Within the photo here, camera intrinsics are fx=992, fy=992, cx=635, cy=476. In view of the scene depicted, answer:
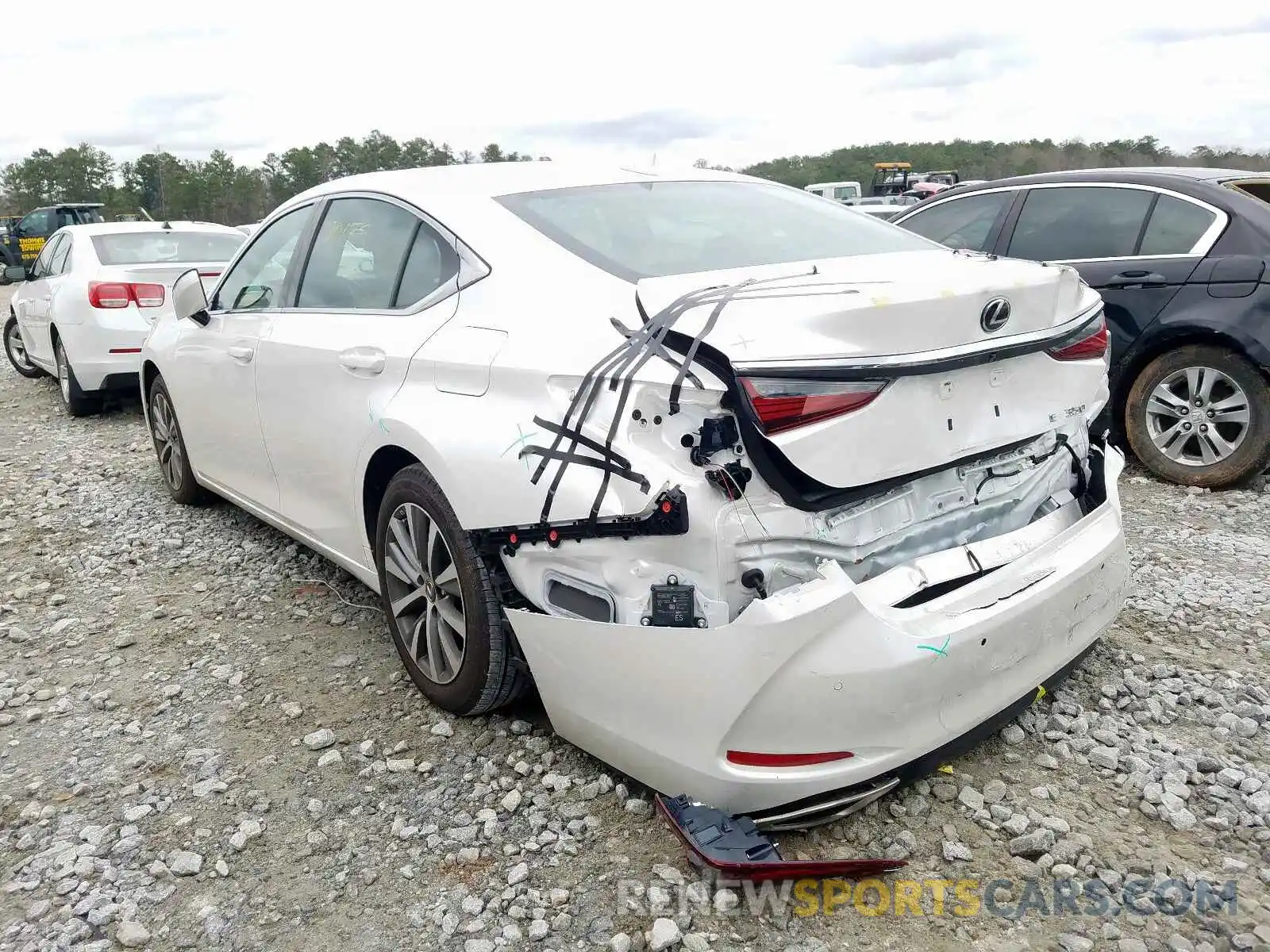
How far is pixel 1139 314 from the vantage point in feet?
16.9

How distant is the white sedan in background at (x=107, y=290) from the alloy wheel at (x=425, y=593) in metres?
4.88

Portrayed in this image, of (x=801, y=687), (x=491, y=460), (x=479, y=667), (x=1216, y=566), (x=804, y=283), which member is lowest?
(x=1216, y=566)

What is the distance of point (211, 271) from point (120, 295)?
0.68 m

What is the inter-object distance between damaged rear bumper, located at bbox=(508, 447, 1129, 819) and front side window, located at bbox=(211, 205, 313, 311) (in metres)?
2.12

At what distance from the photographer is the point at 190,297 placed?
4.24 m

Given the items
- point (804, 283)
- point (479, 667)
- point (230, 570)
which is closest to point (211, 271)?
point (230, 570)

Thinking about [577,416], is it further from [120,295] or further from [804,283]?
[120,295]

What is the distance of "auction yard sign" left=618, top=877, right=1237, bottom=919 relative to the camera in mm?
2152

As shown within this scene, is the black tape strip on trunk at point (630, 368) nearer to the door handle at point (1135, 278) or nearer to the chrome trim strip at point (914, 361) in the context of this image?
the chrome trim strip at point (914, 361)

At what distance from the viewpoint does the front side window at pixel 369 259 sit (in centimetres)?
305

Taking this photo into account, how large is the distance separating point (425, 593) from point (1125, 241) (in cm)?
432

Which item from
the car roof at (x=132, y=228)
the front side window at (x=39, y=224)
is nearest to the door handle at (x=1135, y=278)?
the car roof at (x=132, y=228)

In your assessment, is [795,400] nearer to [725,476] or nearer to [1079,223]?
[725,476]

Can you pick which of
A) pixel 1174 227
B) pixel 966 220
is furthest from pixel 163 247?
pixel 1174 227
